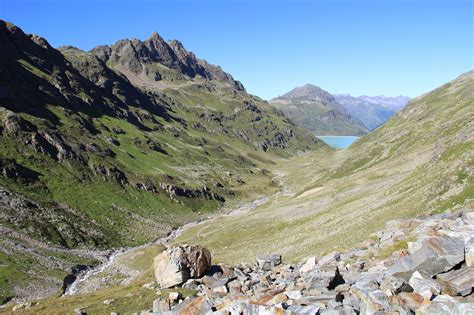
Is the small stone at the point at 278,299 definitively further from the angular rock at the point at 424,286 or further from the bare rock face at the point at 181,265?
the bare rock face at the point at 181,265

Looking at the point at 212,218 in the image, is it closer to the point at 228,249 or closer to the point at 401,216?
the point at 228,249

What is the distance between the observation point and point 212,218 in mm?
151875

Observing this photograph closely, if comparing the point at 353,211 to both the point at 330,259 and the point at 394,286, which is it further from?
the point at 394,286

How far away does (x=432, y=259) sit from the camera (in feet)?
86.9

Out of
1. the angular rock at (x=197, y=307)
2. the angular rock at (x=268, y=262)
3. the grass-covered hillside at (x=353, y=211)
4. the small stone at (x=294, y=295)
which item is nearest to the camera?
the small stone at (x=294, y=295)

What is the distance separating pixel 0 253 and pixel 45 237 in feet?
51.1

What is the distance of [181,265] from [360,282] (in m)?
20.5

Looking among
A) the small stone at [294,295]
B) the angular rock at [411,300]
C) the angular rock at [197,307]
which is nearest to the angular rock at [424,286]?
the angular rock at [411,300]

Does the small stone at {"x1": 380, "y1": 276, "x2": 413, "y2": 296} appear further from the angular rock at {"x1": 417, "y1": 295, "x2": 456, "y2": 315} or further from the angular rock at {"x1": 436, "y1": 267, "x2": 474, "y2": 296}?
the angular rock at {"x1": 417, "y1": 295, "x2": 456, "y2": 315}

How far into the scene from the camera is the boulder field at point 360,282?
2317 centimetres

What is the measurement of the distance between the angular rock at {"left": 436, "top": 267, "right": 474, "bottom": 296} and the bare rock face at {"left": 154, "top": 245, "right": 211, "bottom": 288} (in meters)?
24.2

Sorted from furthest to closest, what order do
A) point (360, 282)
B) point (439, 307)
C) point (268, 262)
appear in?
point (268, 262)
point (360, 282)
point (439, 307)

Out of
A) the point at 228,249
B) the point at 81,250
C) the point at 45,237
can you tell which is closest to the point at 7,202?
the point at 45,237

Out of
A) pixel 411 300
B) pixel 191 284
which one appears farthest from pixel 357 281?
pixel 191 284
